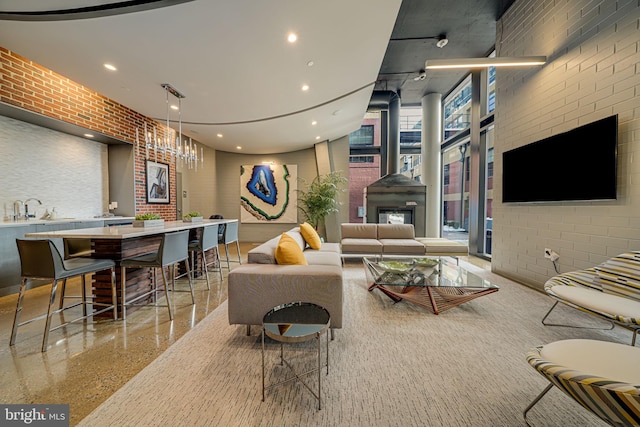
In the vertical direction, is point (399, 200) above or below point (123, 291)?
above

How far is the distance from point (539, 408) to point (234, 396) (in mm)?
1697

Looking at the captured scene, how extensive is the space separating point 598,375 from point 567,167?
253 centimetres

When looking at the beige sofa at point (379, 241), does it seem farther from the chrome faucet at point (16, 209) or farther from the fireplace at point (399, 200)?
the chrome faucet at point (16, 209)

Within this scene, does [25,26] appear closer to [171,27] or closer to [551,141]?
[171,27]

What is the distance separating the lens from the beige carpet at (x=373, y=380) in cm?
123

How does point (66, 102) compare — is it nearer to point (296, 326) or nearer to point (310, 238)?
point (310, 238)

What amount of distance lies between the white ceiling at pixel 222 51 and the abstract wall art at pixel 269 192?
8.45ft

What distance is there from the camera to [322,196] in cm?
605

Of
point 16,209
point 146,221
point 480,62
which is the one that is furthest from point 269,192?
point 480,62

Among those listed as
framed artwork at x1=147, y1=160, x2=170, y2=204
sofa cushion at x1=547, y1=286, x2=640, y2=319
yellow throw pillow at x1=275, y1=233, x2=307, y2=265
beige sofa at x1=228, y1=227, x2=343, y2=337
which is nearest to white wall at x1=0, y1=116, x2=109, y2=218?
framed artwork at x1=147, y1=160, x2=170, y2=204

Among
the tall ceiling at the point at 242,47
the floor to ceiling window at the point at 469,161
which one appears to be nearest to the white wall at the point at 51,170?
the tall ceiling at the point at 242,47

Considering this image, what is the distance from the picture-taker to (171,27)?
224cm

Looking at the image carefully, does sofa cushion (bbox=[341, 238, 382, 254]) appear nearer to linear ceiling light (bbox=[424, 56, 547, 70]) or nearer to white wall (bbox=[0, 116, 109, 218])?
linear ceiling light (bbox=[424, 56, 547, 70])

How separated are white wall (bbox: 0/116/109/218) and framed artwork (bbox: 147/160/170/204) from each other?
647mm
